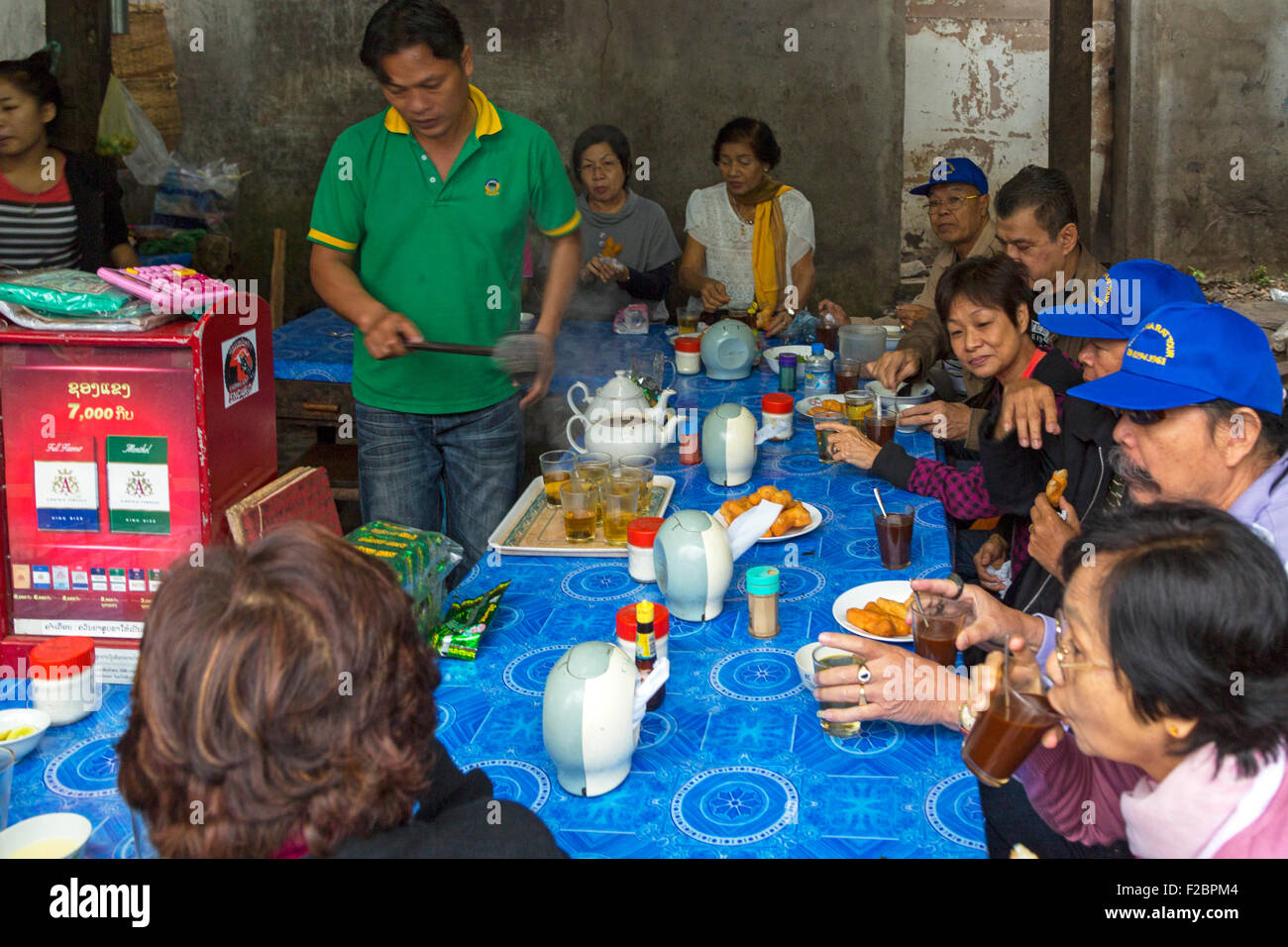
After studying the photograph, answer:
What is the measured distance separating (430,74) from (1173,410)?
2.06 m

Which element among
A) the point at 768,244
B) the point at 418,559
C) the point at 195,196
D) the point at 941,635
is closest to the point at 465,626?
the point at 418,559

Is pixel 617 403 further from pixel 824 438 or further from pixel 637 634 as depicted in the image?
pixel 637 634

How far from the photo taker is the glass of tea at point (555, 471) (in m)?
2.94

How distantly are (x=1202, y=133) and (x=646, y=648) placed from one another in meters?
9.09

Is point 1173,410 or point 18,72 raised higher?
point 18,72

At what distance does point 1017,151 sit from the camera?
9.04 meters

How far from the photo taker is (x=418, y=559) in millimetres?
2150

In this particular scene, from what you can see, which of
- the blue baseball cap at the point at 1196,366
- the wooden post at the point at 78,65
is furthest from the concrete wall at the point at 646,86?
the blue baseball cap at the point at 1196,366

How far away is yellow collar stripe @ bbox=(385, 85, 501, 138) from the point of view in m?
3.18

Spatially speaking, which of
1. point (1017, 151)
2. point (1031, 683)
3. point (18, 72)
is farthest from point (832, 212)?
point (1031, 683)

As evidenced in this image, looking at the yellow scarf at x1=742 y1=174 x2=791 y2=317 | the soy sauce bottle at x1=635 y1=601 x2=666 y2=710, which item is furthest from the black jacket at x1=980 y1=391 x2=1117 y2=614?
the yellow scarf at x1=742 y1=174 x2=791 y2=317

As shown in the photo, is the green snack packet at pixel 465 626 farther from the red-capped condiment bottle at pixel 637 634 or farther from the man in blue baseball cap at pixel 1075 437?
the man in blue baseball cap at pixel 1075 437

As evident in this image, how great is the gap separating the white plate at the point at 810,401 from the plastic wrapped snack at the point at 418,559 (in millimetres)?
1836

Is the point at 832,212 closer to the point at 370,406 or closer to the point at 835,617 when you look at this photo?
the point at 370,406
